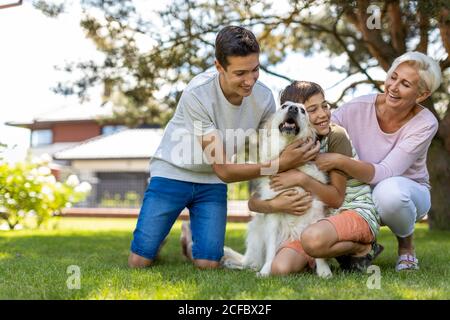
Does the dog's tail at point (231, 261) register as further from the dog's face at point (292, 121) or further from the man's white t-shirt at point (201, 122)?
the dog's face at point (292, 121)

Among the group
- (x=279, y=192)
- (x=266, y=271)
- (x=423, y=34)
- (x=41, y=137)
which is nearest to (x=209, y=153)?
(x=279, y=192)

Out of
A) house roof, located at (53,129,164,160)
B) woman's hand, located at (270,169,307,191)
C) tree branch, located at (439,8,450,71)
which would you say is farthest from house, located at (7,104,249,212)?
woman's hand, located at (270,169,307,191)

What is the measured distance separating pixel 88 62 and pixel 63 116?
77.5 ft

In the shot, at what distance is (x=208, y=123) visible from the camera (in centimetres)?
403

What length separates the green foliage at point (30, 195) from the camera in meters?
9.09

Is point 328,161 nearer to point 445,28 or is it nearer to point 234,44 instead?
point 234,44

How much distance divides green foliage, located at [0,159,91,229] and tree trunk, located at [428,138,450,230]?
6398 millimetres

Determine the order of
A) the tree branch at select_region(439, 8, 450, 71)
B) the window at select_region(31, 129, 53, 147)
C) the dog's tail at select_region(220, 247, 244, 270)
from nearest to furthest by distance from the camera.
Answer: the dog's tail at select_region(220, 247, 244, 270)
the tree branch at select_region(439, 8, 450, 71)
the window at select_region(31, 129, 53, 147)

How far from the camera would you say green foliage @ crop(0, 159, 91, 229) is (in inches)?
358

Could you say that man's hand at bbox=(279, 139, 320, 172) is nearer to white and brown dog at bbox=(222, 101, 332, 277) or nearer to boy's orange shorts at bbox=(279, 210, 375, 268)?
white and brown dog at bbox=(222, 101, 332, 277)

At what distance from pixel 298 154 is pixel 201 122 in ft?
2.51

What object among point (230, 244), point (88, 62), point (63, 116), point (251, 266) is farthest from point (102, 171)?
point (251, 266)

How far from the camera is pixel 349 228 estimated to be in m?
3.65
